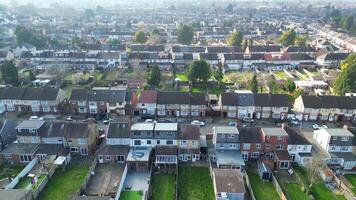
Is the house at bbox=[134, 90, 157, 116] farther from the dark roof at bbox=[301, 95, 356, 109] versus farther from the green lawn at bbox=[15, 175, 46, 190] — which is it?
the dark roof at bbox=[301, 95, 356, 109]

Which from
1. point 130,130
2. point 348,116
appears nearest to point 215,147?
point 130,130

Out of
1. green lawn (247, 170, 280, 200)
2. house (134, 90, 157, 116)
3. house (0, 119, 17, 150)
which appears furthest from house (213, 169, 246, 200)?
house (0, 119, 17, 150)

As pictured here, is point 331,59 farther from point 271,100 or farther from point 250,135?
point 250,135

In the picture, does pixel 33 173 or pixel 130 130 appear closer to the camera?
pixel 33 173

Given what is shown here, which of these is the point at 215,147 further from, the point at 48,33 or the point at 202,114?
the point at 48,33

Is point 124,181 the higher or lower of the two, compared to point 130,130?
lower

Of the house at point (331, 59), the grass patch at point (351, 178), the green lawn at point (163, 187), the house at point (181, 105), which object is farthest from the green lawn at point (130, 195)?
the house at point (331, 59)

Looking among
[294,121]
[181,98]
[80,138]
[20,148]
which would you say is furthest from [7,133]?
[294,121]

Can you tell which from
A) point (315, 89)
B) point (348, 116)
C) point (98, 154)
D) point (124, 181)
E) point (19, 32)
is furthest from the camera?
point (19, 32)
